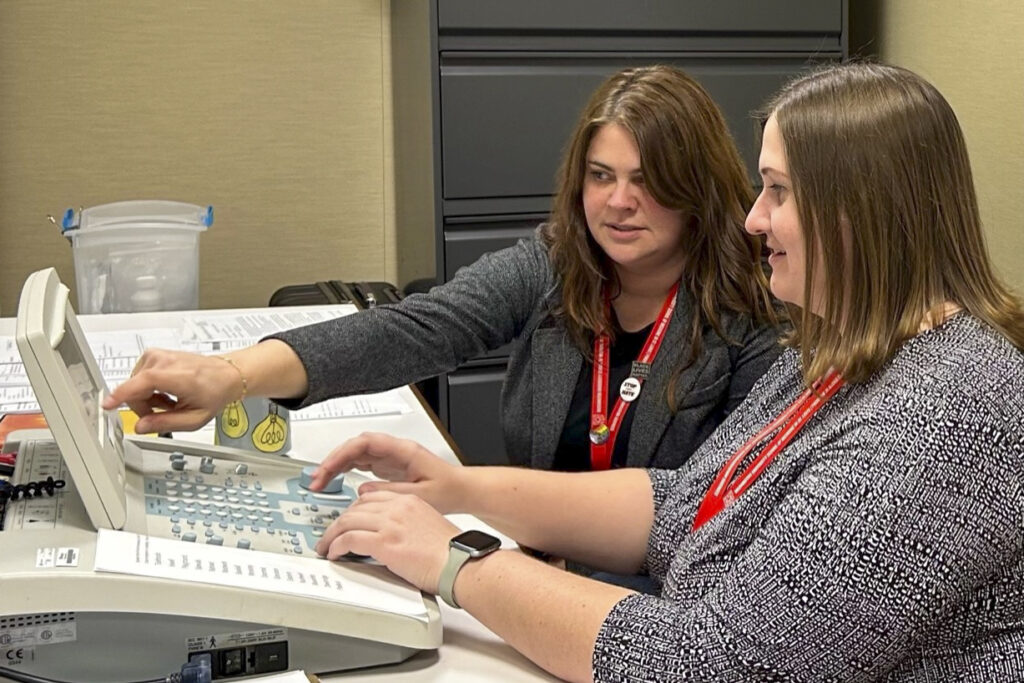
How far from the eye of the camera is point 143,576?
0.95 m

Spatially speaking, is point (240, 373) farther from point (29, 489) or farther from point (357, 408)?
point (357, 408)

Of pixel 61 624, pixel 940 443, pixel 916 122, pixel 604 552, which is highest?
pixel 916 122

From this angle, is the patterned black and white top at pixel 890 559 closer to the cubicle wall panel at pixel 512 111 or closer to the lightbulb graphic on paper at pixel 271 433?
the lightbulb graphic on paper at pixel 271 433

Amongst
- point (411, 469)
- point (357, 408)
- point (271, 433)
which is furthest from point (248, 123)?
point (411, 469)

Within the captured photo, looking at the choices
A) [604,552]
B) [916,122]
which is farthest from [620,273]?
[916,122]

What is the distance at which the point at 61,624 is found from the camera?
938mm

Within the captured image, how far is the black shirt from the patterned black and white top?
2.44ft

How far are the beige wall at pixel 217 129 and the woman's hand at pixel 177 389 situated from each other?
1.96 metres

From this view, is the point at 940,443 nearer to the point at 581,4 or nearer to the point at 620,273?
the point at 620,273

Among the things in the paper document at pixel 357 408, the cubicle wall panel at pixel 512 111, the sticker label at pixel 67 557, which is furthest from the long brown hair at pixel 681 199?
the cubicle wall panel at pixel 512 111

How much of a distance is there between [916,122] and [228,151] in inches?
99.2

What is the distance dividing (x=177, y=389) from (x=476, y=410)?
1.61 meters

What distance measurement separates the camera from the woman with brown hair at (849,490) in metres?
0.93

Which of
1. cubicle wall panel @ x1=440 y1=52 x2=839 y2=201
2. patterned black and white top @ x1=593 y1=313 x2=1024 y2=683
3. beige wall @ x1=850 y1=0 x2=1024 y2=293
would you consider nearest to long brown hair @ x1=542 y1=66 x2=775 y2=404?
patterned black and white top @ x1=593 y1=313 x2=1024 y2=683
